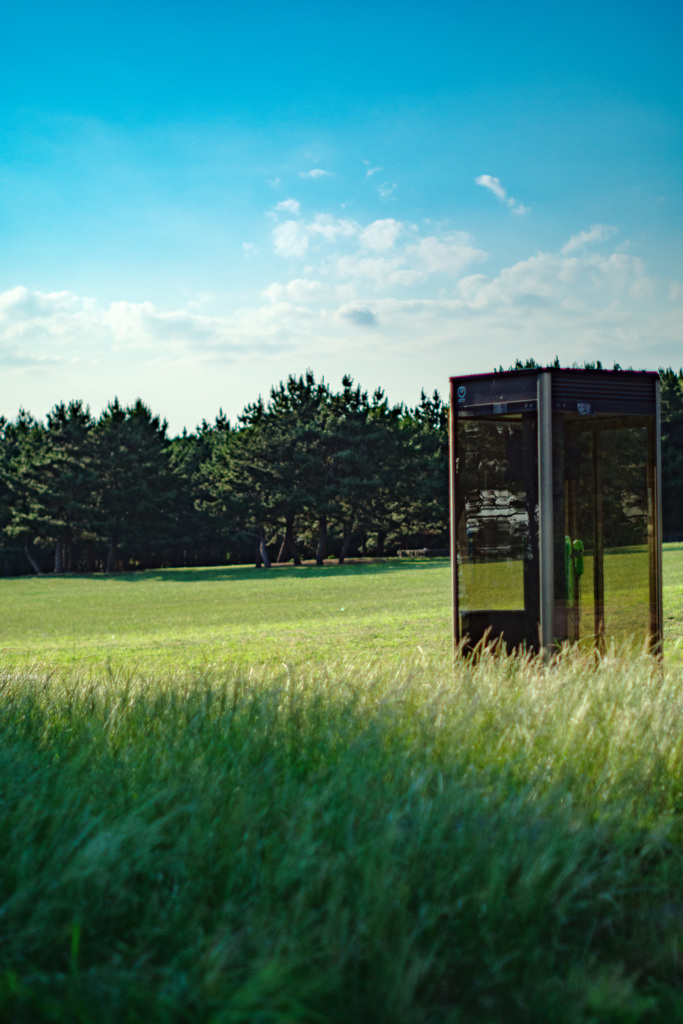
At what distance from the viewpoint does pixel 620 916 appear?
10.3ft

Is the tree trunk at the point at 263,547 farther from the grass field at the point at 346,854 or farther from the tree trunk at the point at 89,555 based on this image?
the grass field at the point at 346,854

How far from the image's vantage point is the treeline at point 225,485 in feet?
176

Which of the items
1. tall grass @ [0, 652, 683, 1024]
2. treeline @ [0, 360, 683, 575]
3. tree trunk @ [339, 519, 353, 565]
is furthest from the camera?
tree trunk @ [339, 519, 353, 565]

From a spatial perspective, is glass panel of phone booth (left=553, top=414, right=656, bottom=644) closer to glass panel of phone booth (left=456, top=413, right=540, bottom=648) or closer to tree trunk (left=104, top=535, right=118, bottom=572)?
glass panel of phone booth (left=456, top=413, right=540, bottom=648)

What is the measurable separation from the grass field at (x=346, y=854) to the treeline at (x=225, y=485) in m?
47.4

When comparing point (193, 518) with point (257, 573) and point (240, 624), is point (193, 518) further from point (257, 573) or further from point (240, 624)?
point (240, 624)

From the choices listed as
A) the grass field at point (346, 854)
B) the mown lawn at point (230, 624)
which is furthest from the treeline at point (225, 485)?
the grass field at point (346, 854)

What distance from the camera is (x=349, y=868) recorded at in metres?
3.11

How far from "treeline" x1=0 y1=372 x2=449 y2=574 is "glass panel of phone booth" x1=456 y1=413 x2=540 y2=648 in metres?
44.3

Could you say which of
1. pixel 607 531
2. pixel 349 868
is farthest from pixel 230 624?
pixel 349 868

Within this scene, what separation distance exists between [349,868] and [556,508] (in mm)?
5022

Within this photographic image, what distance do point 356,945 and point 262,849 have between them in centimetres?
68

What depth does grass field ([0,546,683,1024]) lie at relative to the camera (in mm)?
2582

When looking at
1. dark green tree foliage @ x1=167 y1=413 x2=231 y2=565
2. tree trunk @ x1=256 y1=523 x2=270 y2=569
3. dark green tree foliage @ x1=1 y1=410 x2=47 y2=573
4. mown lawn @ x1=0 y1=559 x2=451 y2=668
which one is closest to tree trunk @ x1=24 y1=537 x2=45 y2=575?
dark green tree foliage @ x1=1 y1=410 x2=47 y2=573
